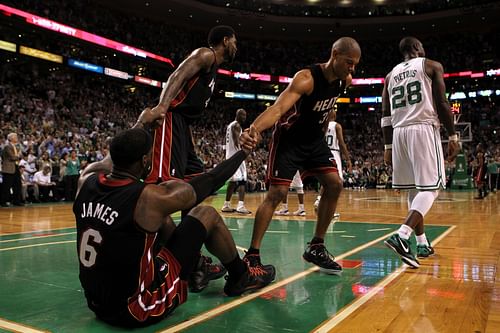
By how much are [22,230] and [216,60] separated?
15.0ft

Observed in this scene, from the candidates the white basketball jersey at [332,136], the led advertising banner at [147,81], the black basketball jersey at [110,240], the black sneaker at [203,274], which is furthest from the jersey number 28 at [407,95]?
the led advertising banner at [147,81]

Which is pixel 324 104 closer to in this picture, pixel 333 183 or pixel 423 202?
pixel 333 183

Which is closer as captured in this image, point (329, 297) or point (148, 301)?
point (148, 301)

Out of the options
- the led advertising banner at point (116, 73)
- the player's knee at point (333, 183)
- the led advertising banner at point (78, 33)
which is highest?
the led advertising banner at point (78, 33)

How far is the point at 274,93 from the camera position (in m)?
37.2

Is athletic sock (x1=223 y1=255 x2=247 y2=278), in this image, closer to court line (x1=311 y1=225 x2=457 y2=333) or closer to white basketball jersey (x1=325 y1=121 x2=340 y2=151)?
court line (x1=311 y1=225 x2=457 y2=333)

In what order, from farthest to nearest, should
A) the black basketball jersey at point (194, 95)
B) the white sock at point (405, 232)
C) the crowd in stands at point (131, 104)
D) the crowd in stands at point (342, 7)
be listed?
1. the crowd in stands at point (342, 7)
2. the crowd in stands at point (131, 104)
3. the white sock at point (405, 232)
4. the black basketball jersey at point (194, 95)

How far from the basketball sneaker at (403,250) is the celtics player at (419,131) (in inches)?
6.7

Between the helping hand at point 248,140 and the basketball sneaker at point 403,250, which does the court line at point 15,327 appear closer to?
the helping hand at point 248,140

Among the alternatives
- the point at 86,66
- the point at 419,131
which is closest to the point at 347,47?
the point at 419,131

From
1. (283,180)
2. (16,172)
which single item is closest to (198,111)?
(283,180)

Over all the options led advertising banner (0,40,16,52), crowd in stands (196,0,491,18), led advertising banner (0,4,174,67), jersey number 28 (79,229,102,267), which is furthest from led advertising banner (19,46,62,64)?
jersey number 28 (79,229,102,267)

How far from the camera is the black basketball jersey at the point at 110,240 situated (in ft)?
6.92

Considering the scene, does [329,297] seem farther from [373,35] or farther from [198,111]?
[373,35]
